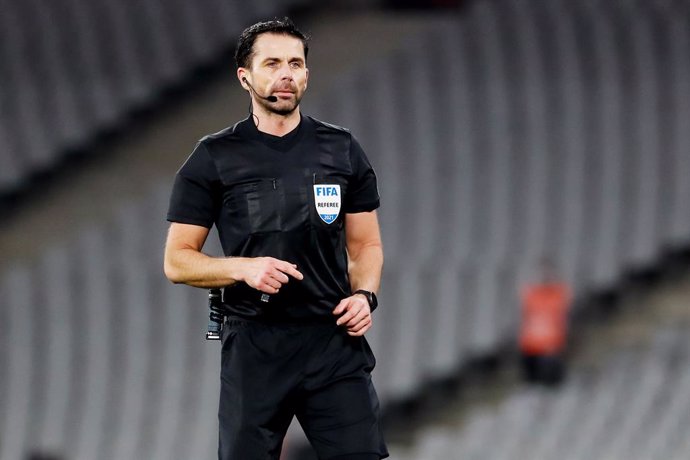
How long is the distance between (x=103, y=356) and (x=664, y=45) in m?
4.64

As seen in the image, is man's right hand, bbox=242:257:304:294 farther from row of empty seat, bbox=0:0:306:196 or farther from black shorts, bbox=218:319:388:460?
row of empty seat, bbox=0:0:306:196

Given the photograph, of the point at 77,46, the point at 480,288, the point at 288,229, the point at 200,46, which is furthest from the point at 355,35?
the point at 288,229

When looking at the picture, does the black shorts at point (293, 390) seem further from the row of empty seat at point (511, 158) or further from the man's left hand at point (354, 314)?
the row of empty seat at point (511, 158)

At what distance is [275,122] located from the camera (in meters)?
3.34

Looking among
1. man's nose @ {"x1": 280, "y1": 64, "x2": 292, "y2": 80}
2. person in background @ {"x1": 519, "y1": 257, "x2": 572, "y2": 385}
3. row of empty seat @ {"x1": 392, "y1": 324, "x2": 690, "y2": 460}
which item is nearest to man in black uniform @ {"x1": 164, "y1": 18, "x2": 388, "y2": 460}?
man's nose @ {"x1": 280, "y1": 64, "x2": 292, "y2": 80}

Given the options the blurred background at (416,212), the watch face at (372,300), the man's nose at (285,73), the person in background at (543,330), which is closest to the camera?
the man's nose at (285,73)

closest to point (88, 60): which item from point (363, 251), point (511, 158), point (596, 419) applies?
point (511, 158)

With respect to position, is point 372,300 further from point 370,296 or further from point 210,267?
point 210,267

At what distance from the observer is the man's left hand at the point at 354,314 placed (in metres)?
3.26

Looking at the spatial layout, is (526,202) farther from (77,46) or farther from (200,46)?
(77,46)

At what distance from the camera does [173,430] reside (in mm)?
9203

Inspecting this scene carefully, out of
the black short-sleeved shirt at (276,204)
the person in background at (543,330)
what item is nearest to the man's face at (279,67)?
the black short-sleeved shirt at (276,204)

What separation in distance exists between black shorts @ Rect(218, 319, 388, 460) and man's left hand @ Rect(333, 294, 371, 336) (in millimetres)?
107

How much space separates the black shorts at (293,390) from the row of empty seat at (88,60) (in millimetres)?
8401
